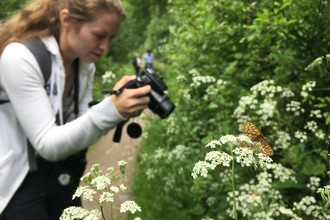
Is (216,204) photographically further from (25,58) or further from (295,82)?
(25,58)

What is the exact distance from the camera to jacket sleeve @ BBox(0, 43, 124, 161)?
1.39 m

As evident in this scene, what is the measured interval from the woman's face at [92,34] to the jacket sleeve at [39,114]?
27 cm

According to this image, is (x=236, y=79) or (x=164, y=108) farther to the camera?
(x=236, y=79)

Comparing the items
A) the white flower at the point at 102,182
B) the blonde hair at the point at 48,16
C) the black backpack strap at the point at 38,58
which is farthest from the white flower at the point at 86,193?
the blonde hair at the point at 48,16

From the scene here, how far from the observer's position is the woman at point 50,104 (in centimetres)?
142

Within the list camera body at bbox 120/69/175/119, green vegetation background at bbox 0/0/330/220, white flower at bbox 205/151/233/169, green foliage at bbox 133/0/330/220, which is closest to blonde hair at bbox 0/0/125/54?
camera body at bbox 120/69/175/119

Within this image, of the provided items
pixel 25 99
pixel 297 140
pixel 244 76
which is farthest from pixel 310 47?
pixel 25 99

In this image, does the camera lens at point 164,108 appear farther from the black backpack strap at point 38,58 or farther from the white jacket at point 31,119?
the black backpack strap at point 38,58

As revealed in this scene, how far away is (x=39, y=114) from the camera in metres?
1.44

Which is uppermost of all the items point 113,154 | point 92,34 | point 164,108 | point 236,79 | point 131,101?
point 92,34

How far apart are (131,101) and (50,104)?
0.36m

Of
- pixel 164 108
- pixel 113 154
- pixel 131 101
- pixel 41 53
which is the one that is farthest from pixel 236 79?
pixel 113 154

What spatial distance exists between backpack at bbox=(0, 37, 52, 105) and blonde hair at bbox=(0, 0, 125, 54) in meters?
0.07

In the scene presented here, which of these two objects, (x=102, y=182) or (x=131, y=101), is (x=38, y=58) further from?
(x=102, y=182)
